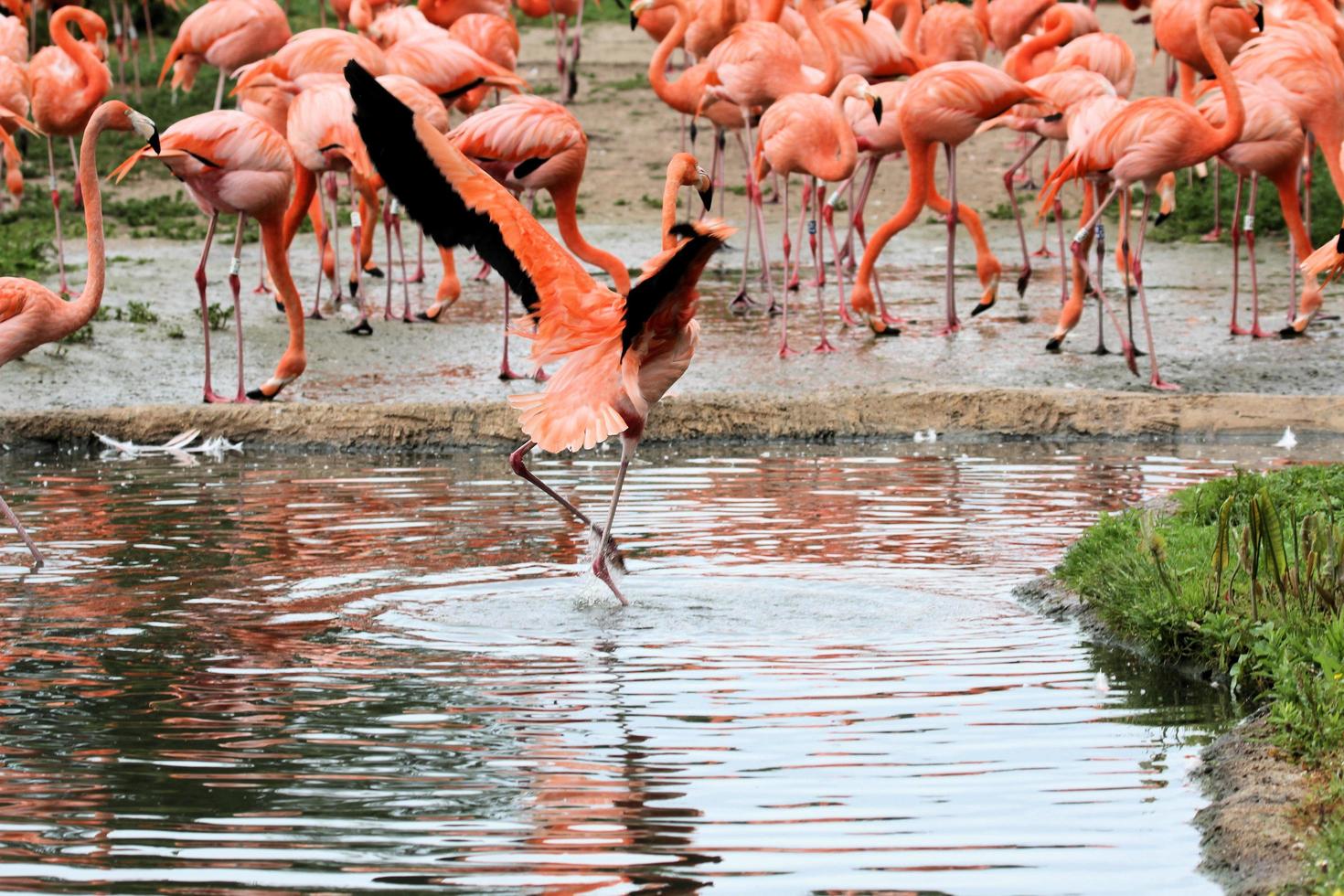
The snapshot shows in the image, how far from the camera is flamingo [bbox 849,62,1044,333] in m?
10.2

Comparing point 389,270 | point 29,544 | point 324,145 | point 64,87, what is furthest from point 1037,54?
point 29,544

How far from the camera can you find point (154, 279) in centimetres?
1148

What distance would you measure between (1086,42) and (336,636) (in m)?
8.90

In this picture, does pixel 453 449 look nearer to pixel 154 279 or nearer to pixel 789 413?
pixel 789 413

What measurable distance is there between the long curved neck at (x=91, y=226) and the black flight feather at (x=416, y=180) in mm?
1448

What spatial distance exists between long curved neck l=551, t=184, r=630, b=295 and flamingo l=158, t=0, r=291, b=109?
3.12 m

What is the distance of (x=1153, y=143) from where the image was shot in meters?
9.29

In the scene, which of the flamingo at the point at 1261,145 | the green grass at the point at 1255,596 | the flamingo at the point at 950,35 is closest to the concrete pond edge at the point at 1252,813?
the green grass at the point at 1255,596

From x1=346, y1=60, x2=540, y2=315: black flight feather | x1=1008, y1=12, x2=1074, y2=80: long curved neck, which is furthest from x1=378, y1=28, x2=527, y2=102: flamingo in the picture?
x1=346, y1=60, x2=540, y2=315: black flight feather

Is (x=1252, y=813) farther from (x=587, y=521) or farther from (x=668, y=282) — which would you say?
(x=587, y=521)

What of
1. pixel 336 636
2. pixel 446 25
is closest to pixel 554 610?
pixel 336 636

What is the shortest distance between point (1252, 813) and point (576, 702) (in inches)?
61.3

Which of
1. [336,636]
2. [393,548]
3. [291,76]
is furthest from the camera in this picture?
[291,76]

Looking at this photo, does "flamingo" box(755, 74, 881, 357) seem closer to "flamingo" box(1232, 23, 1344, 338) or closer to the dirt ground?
the dirt ground
